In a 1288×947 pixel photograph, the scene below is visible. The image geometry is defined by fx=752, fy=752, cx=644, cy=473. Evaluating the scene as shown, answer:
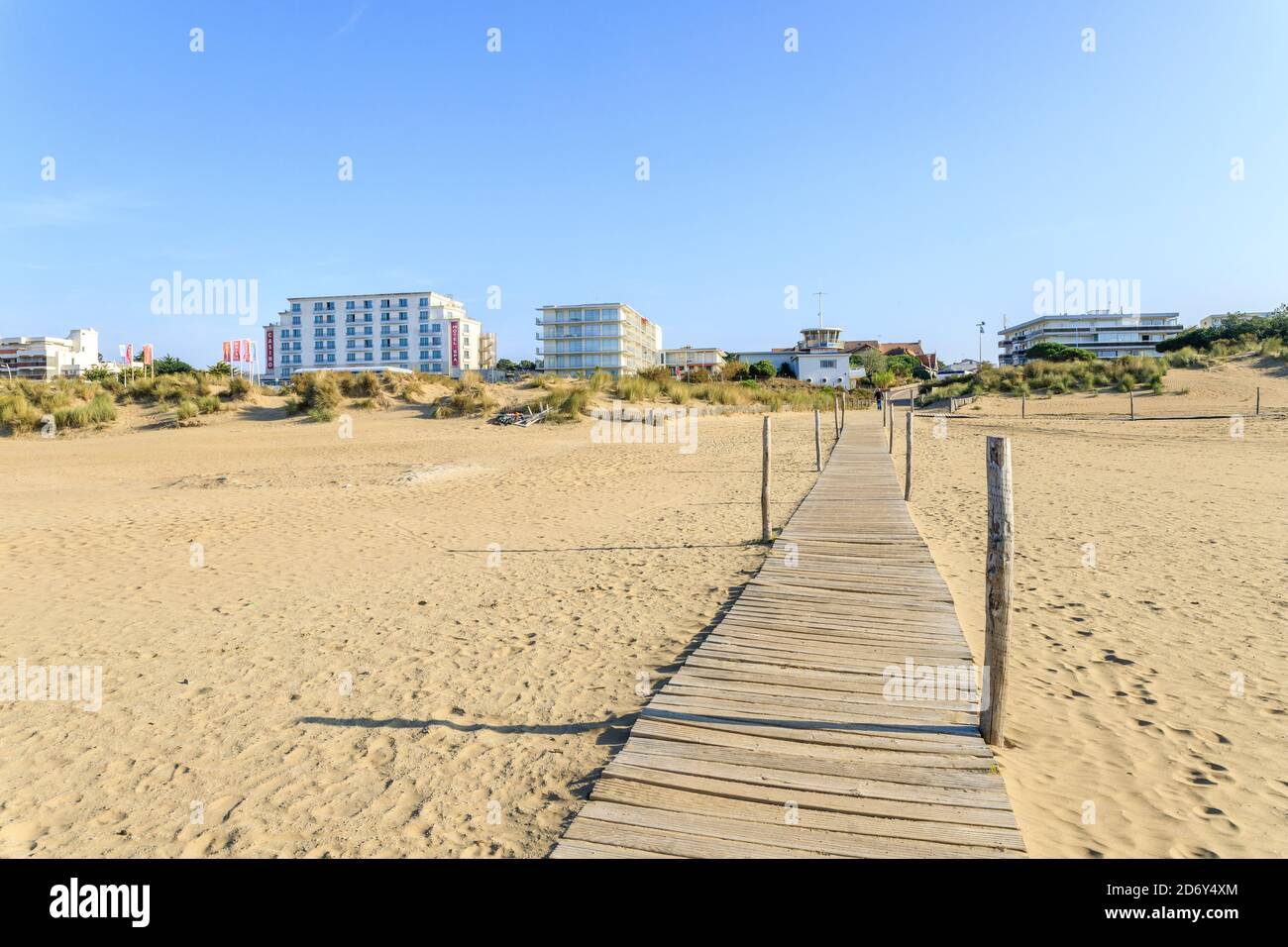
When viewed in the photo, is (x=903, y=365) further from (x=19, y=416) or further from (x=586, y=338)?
(x=19, y=416)

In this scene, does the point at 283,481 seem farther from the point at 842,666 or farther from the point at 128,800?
the point at 842,666

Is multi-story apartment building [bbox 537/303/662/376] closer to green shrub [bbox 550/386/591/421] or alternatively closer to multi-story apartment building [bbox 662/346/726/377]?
multi-story apartment building [bbox 662/346/726/377]

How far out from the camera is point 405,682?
17.1 ft

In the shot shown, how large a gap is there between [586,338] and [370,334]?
26431 millimetres

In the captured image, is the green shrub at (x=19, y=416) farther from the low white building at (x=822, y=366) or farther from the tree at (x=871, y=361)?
the tree at (x=871, y=361)

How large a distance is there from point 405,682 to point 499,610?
178 centimetres

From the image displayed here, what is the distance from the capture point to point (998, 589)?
13.4 ft

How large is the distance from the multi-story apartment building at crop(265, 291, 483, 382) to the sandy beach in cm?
7689

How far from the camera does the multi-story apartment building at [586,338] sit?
283 ft

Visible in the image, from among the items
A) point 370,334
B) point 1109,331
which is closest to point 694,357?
point 370,334

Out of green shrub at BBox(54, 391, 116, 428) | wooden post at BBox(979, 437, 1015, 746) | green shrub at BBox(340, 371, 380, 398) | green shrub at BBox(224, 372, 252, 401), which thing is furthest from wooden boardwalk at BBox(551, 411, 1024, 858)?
green shrub at BBox(224, 372, 252, 401)

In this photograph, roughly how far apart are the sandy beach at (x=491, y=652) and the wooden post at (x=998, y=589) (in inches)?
11.3

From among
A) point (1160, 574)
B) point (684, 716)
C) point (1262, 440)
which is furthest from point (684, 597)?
Answer: point (1262, 440)

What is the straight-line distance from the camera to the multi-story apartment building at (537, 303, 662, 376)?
86125 mm
